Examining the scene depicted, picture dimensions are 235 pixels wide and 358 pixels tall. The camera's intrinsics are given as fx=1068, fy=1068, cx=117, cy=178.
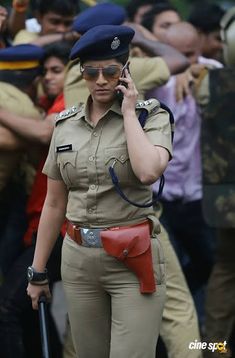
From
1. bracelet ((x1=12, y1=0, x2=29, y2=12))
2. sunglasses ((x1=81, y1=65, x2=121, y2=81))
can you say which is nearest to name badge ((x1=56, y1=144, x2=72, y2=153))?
Answer: sunglasses ((x1=81, y1=65, x2=121, y2=81))

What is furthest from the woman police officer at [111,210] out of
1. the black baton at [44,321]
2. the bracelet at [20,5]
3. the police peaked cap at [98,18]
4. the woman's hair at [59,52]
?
the bracelet at [20,5]

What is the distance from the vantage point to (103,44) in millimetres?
4199

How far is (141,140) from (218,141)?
1.66m

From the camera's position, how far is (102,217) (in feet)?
13.8

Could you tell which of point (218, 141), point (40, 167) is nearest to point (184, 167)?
point (218, 141)

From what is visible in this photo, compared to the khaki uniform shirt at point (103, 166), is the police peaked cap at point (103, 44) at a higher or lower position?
higher

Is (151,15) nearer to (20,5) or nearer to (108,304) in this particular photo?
(20,5)

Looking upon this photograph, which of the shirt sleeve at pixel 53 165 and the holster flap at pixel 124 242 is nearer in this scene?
the holster flap at pixel 124 242

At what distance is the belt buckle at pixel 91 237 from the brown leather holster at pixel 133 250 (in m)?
0.03

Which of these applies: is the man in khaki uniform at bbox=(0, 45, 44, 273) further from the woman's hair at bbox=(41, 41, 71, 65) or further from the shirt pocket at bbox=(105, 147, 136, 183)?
the shirt pocket at bbox=(105, 147, 136, 183)

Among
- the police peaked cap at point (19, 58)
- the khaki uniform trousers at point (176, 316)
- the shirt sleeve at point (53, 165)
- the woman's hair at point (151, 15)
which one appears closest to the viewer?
the shirt sleeve at point (53, 165)

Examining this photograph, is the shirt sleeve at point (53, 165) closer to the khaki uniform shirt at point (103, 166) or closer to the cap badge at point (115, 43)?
the khaki uniform shirt at point (103, 166)

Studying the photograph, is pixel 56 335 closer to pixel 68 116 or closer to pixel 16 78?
pixel 16 78

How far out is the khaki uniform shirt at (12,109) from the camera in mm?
5391
